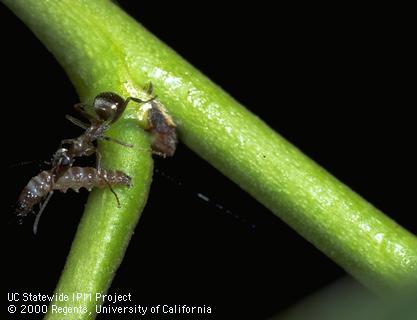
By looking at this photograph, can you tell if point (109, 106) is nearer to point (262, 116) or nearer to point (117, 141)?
point (117, 141)

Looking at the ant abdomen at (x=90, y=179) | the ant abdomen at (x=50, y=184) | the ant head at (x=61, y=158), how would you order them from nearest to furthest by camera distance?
the ant abdomen at (x=90, y=179)
the ant abdomen at (x=50, y=184)
the ant head at (x=61, y=158)

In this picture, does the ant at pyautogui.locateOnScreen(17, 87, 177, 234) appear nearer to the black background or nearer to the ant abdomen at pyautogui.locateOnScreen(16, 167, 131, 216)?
the ant abdomen at pyautogui.locateOnScreen(16, 167, 131, 216)

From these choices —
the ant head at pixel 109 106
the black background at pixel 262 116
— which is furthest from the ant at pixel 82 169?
the black background at pixel 262 116

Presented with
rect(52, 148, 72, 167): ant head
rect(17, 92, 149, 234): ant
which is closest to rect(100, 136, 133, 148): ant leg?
rect(17, 92, 149, 234): ant

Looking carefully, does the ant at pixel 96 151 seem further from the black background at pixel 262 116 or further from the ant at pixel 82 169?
the black background at pixel 262 116

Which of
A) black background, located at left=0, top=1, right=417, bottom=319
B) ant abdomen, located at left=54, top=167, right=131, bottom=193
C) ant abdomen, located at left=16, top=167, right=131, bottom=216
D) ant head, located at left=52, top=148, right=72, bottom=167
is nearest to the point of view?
ant abdomen, located at left=54, top=167, right=131, bottom=193

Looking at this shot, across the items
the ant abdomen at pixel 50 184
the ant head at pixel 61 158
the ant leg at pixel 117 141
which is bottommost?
the ant leg at pixel 117 141
